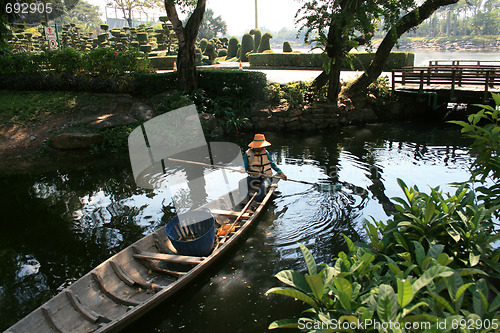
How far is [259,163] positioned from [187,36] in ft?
34.1

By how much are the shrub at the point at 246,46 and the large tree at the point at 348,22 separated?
19587 millimetres

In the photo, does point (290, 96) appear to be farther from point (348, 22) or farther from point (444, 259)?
point (444, 259)

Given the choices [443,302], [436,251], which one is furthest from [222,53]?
Answer: [443,302]

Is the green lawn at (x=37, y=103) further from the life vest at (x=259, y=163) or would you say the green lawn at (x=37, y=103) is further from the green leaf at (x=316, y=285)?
the green leaf at (x=316, y=285)

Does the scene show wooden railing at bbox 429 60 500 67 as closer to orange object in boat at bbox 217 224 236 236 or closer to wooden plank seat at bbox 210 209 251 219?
wooden plank seat at bbox 210 209 251 219

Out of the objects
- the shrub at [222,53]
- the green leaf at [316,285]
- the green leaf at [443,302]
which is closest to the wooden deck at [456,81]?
the green leaf at [443,302]

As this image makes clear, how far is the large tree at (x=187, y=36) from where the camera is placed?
55.0ft

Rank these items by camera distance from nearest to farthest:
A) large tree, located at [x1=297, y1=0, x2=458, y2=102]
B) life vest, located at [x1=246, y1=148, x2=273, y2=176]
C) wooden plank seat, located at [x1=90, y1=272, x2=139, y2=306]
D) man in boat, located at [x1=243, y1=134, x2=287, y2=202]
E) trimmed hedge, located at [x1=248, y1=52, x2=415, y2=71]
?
wooden plank seat, located at [x1=90, y1=272, x2=139, y2=306] → man in boat, located at [x1=243, y1=134, x2=287, y2=202] → life vest, located at [x1=246, y1=148, x2=273, y2=176] → large tree, located at [x1=297, y1=0, x2=458, y2=102] → trimmed hedge, located at [x1=248, y1=52, x2=415, y2=71]

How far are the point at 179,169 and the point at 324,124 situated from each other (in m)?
8.01

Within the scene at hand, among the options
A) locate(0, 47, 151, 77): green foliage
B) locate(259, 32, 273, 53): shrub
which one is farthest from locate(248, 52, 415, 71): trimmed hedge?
locate(0, 47, 151, 77): green foliage

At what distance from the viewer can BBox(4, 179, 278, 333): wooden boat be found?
5.05 meters

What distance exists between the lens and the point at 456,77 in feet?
57.8

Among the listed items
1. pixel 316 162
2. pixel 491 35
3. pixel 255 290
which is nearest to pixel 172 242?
pixel 255 290

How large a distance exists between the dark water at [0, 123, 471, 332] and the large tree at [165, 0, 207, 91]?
20.0ft
